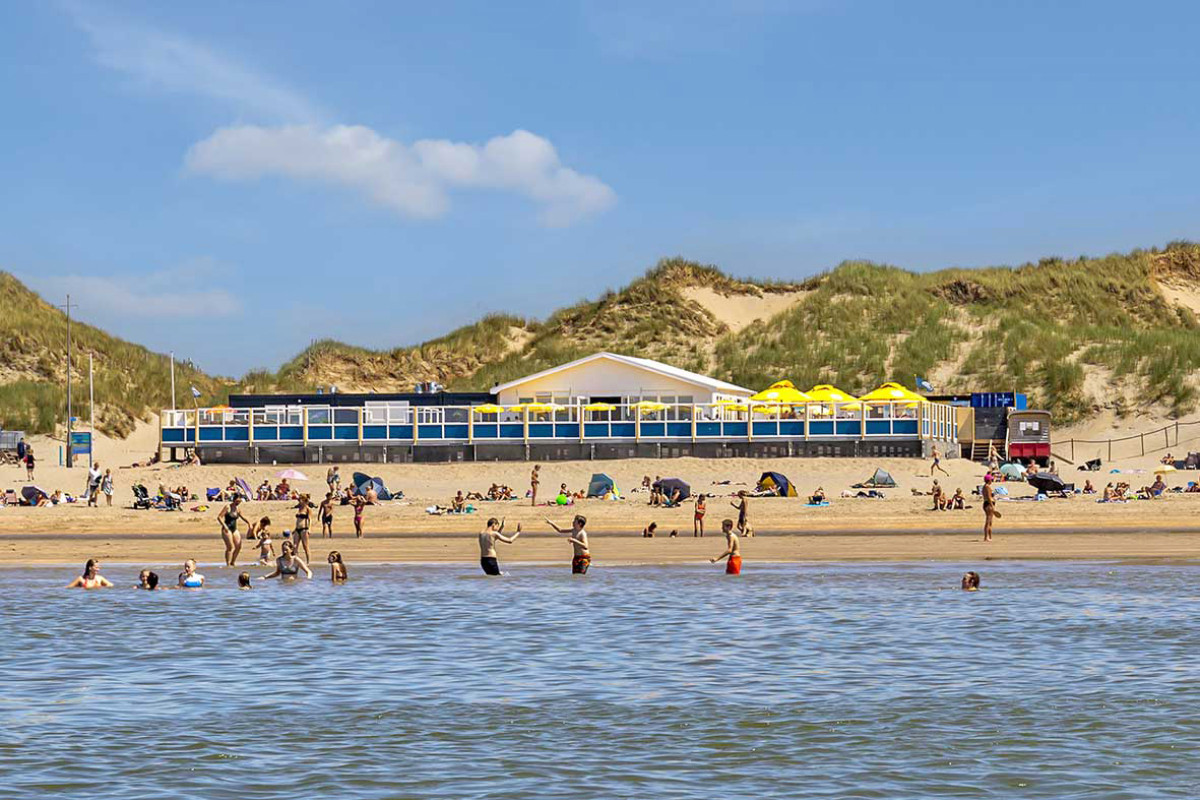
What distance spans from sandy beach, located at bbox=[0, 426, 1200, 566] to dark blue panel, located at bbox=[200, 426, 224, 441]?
→ 1400mm

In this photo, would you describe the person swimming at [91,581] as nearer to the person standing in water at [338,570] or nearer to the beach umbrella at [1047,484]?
the person standing in water at [338,570]

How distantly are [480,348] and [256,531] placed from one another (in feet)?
178

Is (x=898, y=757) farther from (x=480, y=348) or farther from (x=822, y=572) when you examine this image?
(x=480, y=348)

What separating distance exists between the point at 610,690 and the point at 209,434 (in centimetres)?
3691

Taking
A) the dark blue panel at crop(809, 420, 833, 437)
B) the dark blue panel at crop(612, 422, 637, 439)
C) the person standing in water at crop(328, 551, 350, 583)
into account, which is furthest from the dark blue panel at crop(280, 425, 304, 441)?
the person standing in water at crop(328, 551, 350, 583)

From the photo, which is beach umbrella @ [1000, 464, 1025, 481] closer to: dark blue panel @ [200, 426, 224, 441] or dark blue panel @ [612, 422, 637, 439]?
dark blue panel @ [612, 422, 637, 439]

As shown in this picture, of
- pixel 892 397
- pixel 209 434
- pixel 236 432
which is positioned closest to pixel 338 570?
pixel 236 432

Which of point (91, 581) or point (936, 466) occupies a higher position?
point (936, 466)

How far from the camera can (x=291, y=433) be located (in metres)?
49.9

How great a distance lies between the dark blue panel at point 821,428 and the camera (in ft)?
162

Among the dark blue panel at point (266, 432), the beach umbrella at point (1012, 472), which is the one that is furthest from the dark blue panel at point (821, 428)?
the dark blue panel at point (266, 432)

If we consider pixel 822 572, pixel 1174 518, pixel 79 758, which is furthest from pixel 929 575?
pixel 79 758

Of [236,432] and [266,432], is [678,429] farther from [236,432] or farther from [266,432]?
[236,432]

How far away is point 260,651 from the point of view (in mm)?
18891
